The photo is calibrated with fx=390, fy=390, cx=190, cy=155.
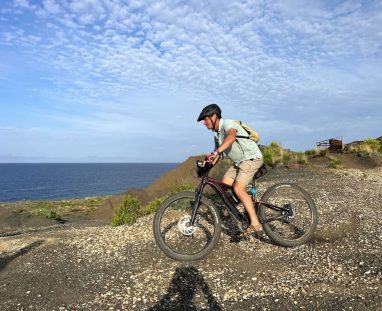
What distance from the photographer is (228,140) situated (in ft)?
24.2

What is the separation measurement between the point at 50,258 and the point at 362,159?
23.4 meters

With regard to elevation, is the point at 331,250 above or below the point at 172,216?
below

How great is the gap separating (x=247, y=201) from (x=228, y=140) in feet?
4.31

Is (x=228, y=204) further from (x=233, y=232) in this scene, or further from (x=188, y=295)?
(x=188, y=295)

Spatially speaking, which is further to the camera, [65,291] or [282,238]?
[282,238]

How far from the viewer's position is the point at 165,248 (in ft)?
24.4

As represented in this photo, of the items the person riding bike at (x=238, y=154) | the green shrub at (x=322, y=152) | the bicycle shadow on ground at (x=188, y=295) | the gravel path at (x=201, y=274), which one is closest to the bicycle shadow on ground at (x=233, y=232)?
the gravel path at (x=201, y=274)

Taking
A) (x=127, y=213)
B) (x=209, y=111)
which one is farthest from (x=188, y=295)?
(x=127, y=213)

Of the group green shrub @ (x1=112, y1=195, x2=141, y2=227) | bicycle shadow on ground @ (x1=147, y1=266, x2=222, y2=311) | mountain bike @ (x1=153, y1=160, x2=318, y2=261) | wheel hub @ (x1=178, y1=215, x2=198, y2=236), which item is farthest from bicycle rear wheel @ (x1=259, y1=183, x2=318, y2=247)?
green shrub @ (x1=112, y1=195, x2=141, y2=227)

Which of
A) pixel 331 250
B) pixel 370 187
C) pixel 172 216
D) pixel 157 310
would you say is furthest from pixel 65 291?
pixel 370 187

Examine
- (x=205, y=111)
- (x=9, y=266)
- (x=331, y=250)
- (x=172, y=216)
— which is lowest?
(x=9, y=266)

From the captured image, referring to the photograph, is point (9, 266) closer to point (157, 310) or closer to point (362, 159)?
point (157, 310)

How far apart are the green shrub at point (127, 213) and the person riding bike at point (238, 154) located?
4.68m

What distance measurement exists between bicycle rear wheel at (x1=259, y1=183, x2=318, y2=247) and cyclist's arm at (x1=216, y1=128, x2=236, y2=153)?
1492mm
